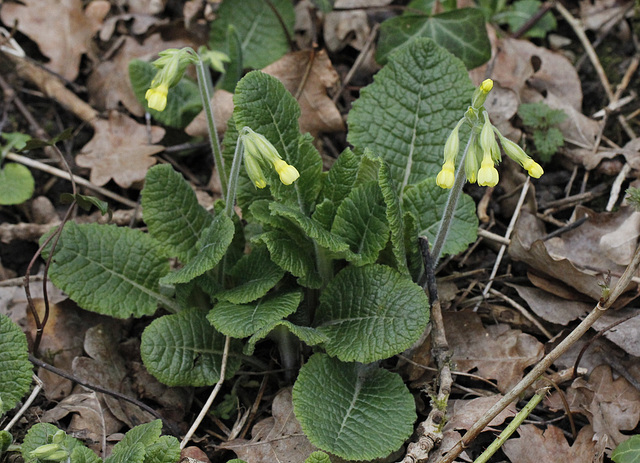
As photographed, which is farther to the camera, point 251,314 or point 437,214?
point 437,214

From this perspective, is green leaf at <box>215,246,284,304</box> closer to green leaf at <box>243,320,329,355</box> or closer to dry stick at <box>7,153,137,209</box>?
green leaf at <box>243,320,329,355</box>

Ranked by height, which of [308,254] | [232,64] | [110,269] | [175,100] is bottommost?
[110,269]

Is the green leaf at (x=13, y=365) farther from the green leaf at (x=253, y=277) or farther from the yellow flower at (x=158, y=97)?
the yellow flower at (x=158, y=97)

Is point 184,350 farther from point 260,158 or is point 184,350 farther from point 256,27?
point 256,27

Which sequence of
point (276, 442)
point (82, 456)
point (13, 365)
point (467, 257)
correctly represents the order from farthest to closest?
point (467, 257)
point (276, 442)
point (13, 365)
point (82, 456)

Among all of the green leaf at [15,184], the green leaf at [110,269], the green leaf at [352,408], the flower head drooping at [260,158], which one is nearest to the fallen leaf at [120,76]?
the green leaf at [15,184]

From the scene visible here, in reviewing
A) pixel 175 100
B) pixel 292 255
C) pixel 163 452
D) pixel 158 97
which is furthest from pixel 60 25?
pixel 163 452

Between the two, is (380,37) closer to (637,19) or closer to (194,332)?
(637,19)
